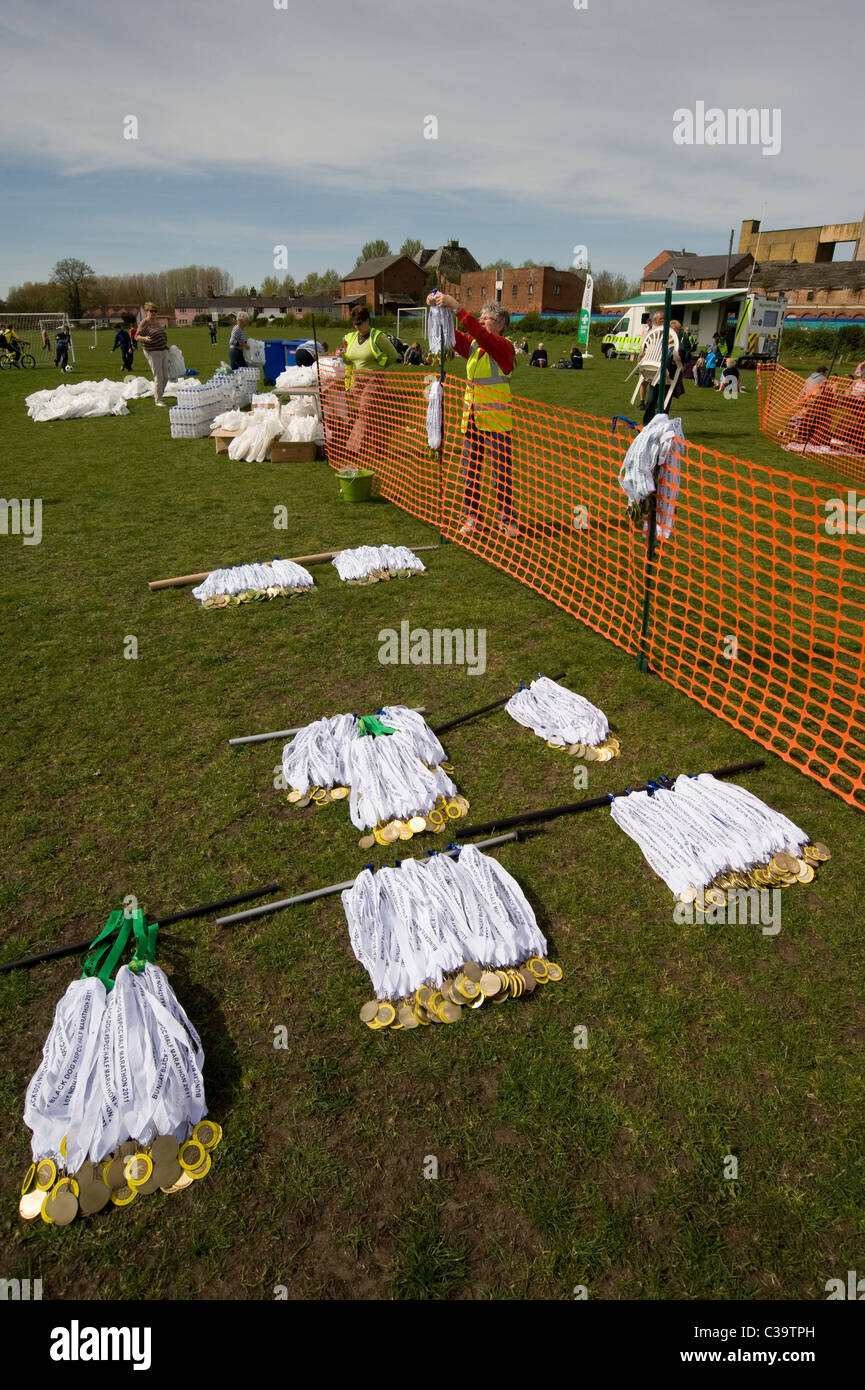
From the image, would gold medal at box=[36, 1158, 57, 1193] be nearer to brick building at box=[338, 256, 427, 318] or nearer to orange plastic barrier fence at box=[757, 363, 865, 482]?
orange plastic barrier fence at box=[757, 363, 865, 482]

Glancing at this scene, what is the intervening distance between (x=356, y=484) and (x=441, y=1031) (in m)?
8.80

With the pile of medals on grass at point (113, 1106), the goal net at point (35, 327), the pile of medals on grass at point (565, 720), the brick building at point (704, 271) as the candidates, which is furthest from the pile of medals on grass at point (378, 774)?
the brick building at point (704, 271)

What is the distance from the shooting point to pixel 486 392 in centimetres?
776

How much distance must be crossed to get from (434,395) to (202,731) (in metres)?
5.56

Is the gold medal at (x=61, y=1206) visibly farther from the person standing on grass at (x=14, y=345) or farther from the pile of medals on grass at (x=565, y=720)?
the person standing on grass at (x=14, y=345)

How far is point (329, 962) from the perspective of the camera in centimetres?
332

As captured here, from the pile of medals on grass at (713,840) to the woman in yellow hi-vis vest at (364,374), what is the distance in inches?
349

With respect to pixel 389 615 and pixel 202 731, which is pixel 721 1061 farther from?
pixel 389 615

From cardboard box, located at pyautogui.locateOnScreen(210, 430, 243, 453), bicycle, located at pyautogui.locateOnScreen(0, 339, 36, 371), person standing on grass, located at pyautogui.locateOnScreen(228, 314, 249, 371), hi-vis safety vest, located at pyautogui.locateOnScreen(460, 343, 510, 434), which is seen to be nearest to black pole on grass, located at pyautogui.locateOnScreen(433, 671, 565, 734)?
hi-vis safety vest, located at pyautogui.locateOnScreen(460, 343, 510, 434)

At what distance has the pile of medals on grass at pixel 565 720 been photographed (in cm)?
481

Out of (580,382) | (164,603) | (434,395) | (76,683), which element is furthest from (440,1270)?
(580,382)

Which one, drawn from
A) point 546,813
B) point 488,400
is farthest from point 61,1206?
point 488,400

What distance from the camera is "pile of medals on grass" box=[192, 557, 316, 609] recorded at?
281 inches

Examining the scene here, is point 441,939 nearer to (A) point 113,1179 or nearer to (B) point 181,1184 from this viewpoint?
(B) point 181,1184
